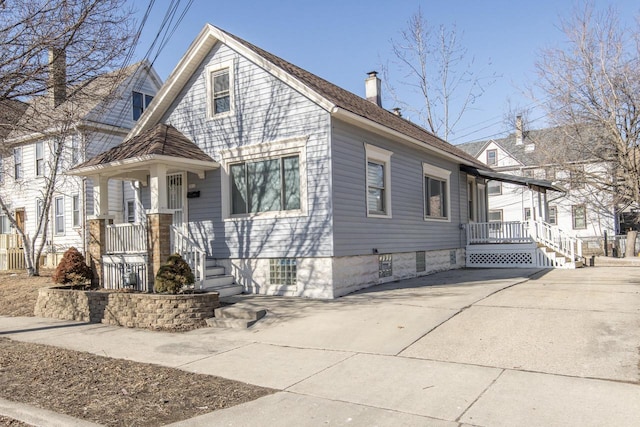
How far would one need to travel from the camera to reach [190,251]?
1141cm

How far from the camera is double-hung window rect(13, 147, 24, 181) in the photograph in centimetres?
2381

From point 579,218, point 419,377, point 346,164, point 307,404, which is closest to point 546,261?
point 346,164

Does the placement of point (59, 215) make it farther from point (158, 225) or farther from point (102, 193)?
point (158, 225)

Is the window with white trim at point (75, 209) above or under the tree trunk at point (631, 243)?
above

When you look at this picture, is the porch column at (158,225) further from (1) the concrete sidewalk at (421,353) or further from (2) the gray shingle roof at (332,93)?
(2) the gray shingle roof at (332,93)

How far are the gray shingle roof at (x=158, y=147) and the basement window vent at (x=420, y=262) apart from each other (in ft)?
22.2

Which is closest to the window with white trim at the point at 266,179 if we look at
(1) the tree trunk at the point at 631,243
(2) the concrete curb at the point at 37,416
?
(2) the concrete curb at the point at 37,416

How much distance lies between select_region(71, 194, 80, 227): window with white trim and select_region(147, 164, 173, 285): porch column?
12.3 meters

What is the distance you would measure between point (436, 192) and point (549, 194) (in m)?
22.7

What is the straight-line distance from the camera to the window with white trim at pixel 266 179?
11.5 m

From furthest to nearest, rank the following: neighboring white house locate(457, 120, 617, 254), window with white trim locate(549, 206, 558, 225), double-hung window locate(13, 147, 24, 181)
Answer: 1. window with white trim locate(549, 206, 558, 225)
2. neighboring white house locate(457, 120, 617, 254)
3. double-hung window locate(13, 147, 24, 181)

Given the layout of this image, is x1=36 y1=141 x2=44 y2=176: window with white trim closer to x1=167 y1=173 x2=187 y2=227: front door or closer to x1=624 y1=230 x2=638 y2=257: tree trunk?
x1=167 y1=173 x2=187 y2=227: front door

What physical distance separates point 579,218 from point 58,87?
35.0 metres

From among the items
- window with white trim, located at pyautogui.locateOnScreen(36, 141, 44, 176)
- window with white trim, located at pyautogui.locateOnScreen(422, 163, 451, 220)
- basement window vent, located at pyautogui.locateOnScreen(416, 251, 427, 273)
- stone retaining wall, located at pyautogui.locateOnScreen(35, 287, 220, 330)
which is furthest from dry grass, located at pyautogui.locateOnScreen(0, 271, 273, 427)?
window with white trim, located at pyautogui.locateOnScreen(36, 141, 44, 176)
